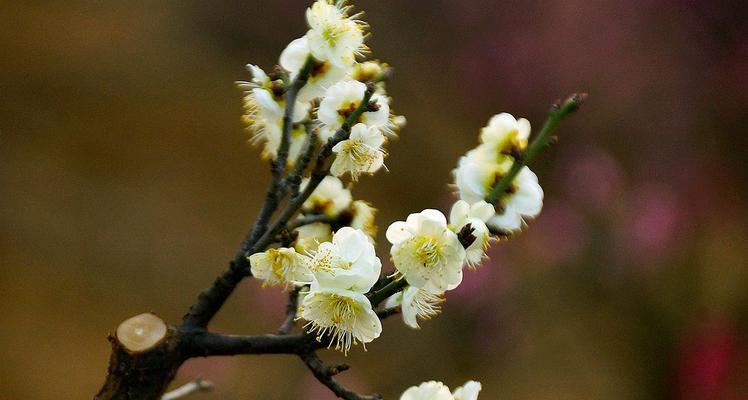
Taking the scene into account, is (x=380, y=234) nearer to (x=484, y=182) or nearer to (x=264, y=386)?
(x=264, y=386)

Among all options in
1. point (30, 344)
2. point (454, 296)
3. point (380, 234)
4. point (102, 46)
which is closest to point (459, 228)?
point (454, 296)

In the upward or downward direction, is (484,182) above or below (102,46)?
above

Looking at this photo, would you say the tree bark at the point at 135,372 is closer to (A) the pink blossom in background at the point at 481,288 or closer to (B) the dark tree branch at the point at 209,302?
(B) the dark tree branch at the point at 209,302

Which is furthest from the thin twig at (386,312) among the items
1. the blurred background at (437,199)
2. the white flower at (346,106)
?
the blurred background at (437,199)

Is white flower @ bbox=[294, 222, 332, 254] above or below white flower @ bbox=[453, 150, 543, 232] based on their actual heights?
below

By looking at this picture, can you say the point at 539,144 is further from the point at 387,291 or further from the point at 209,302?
the point at 209,302

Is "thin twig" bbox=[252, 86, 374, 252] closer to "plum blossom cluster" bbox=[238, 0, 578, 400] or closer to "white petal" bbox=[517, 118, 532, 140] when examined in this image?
"plum blossom cluster" bbox=[238, 0, 578, 400]

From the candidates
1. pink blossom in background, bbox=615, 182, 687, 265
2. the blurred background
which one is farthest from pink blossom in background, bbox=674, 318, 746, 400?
pink blossom in background, bbox=615, 182, 687, 265
